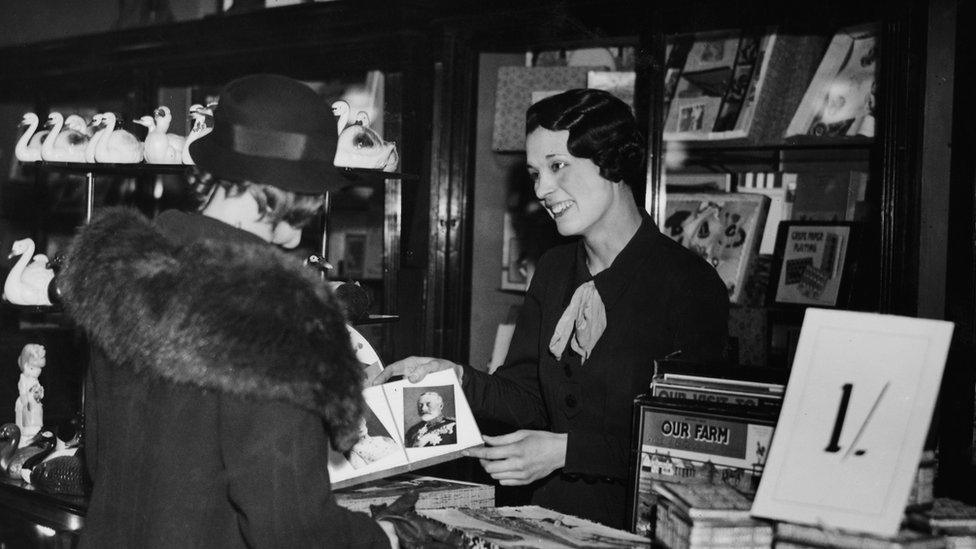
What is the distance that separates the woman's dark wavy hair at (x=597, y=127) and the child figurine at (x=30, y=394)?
1.69m

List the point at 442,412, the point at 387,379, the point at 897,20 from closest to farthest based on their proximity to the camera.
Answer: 1. the point at 442,412
2. the point at 387,379
3. the point at 897,20

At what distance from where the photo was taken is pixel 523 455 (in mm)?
1837

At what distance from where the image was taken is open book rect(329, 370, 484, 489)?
65.9 inches

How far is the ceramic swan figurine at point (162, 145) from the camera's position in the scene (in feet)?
7.76

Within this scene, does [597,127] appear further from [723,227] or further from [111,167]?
[111,167]

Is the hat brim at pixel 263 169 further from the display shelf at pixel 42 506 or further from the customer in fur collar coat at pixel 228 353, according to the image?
the display shelf at pixel 42 506

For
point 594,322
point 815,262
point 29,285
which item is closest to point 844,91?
point 815,262

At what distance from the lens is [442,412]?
176 centimetres

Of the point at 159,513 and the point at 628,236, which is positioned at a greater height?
the point at 628,236

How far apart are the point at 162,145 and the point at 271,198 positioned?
120 centimetres

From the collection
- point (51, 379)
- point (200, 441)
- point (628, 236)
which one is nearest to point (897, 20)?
point (628, 236)

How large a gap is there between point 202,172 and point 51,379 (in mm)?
2579

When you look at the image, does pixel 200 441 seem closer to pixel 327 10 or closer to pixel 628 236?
pixel 628 236

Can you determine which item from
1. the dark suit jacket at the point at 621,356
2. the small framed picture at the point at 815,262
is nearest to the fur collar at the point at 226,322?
the dark suit jacket at the point at 621,356
